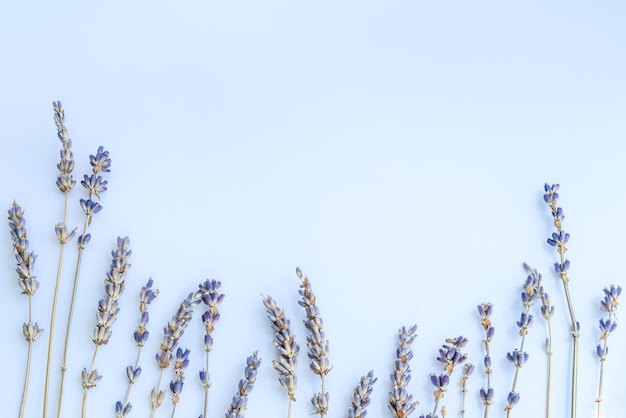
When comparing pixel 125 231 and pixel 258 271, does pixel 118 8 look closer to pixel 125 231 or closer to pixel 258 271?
pixel 125 231

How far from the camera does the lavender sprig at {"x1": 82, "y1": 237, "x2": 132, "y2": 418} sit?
123 cm

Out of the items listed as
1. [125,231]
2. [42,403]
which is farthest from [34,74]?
[42,403]

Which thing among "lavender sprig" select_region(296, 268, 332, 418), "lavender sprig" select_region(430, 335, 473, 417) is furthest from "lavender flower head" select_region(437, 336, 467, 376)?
"lavender sprig" select_region(296, 268, 332, 418)

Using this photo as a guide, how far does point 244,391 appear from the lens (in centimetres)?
121

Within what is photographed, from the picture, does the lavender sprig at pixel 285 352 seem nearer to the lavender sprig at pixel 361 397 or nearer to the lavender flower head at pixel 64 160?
the lavender sprig at pixel 361 397

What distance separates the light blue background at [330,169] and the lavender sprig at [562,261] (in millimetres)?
21

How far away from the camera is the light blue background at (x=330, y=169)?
1.29 meters

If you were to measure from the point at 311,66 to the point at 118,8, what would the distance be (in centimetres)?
49

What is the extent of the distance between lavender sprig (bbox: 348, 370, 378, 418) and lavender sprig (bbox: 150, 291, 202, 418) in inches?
14.2

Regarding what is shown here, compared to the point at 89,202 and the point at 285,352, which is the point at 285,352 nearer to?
the point at 285,352

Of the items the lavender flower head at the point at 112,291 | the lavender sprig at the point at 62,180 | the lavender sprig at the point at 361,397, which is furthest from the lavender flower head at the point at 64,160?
the lavender sprig at the point at 361,397

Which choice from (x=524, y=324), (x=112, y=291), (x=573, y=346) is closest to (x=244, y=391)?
(x=112, y=291)

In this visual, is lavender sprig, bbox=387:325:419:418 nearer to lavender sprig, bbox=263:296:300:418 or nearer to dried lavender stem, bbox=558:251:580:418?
lavender sprig, bbox=263:296:300:418

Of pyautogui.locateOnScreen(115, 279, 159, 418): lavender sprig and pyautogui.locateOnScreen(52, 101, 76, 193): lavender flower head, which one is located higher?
pyautogui.locateOnScreen(52, 101, 76, 193): lavender flower head
